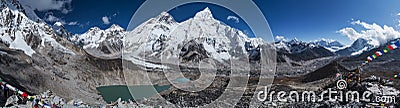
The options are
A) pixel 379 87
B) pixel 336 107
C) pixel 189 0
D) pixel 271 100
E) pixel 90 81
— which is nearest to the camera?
pixel 189 0

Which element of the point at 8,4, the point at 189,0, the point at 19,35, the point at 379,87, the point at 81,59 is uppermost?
the point at 8,4

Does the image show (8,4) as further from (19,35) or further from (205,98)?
(205,98)

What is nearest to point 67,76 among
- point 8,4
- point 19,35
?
point 19,35

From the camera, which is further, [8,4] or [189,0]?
[8,4]

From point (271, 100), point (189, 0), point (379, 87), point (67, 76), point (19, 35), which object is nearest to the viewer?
point (189, 0)

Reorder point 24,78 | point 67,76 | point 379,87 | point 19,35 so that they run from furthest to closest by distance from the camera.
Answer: point 19,35 → point 67,76 → point 24,78 → point 379,87

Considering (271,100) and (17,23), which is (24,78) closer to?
(271,100)

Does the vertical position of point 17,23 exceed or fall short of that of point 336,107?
it exceeds it

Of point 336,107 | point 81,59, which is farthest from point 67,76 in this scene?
point 336,107

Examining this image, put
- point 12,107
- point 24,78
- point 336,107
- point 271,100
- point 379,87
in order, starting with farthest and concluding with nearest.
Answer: point 24,78 < point 271,100 < point 379,87 < point 336,107 < point 12,107
